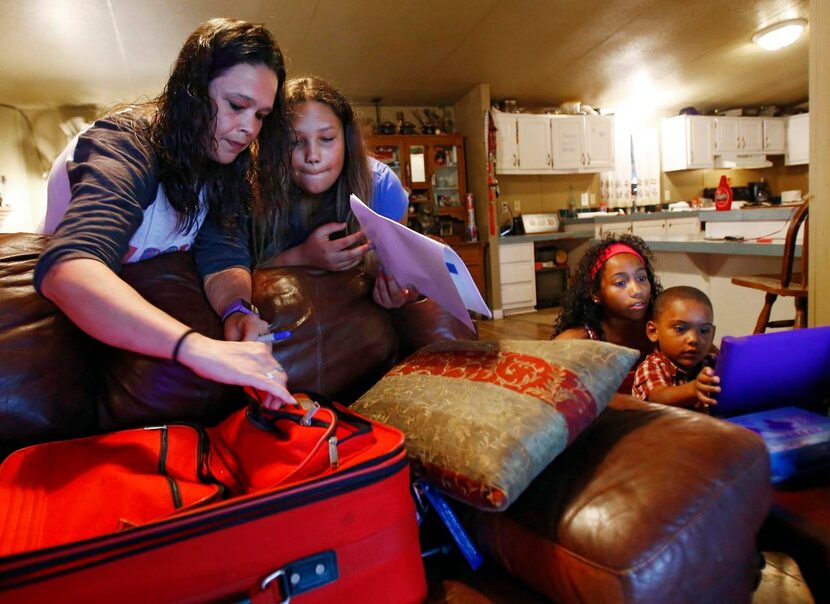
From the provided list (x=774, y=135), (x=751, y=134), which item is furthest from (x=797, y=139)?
(x=751, y=134)

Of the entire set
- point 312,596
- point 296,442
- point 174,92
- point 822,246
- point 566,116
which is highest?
point 566,116

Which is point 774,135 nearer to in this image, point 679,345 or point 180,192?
point 679,345

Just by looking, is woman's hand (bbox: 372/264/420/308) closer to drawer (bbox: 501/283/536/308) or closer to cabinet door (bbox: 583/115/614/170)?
drawer (bbox: 501/283/536/308)

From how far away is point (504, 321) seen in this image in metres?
5.64

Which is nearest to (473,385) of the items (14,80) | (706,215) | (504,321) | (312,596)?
(312,596)

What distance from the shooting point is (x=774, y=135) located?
7.27 m

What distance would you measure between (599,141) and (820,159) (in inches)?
188

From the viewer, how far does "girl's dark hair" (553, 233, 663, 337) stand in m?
1.61

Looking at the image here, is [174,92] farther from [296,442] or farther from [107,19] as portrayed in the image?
[107,19]

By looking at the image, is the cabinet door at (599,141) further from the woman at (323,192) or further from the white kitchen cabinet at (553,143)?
the woman at (323,192)

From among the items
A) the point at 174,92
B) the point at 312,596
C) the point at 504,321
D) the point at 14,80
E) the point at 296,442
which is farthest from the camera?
the point at 504,321

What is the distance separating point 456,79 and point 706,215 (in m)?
2.91

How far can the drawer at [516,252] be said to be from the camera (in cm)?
580

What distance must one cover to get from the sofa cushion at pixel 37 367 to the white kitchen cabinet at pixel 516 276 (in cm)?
506
